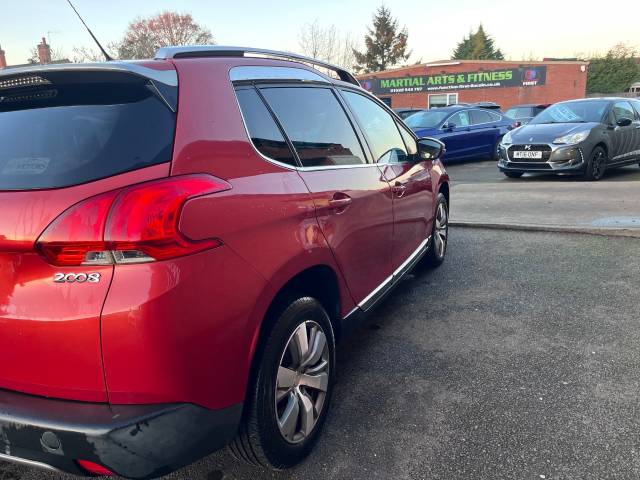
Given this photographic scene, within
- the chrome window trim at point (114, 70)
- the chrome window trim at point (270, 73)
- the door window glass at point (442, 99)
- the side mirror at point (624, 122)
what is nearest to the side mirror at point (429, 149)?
the chrome window trim at point (270, 73)

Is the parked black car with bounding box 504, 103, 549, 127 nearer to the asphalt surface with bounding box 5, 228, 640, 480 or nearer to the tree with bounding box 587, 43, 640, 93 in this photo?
the asphalt surface with bounding box 5, 228, 640, 480

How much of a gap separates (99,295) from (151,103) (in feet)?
2.22

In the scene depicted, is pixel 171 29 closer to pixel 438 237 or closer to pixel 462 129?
pixel 462 129

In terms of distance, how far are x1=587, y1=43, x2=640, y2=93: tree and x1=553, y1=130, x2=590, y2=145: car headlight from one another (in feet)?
135

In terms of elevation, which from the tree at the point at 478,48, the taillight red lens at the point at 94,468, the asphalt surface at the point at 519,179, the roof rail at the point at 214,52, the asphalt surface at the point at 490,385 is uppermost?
the tree at the point at 478,48

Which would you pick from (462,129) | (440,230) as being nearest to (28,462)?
(440,230)

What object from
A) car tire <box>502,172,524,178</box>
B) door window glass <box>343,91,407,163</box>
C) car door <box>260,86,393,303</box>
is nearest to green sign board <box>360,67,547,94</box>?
car tire <box>502,172,524,178</box>

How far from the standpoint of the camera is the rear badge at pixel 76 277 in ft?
4.83

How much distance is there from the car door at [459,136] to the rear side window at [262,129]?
1158cm

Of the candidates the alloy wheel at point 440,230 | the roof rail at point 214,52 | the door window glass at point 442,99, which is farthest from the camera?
the door window glass at point 442,99

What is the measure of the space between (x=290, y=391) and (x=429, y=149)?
270 centimetres

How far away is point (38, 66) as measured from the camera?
1.94m

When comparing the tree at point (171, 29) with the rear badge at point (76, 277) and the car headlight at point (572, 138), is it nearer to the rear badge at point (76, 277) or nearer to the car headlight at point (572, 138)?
the car headlight at point (572, 138)

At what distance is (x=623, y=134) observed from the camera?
9750 mm
